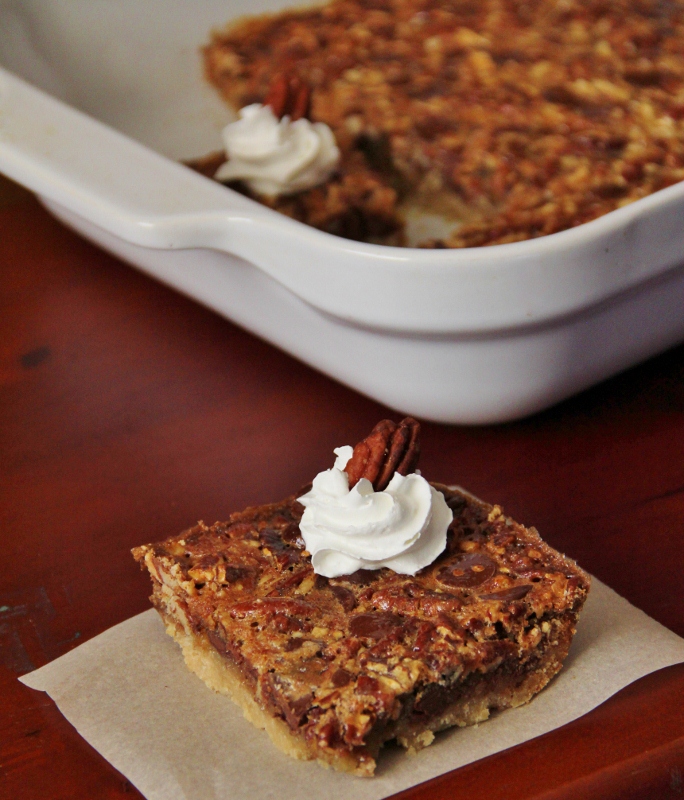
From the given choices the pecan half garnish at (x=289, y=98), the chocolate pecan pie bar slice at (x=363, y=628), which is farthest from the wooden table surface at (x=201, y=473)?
the pecan half garnish at (x=289, y=98)

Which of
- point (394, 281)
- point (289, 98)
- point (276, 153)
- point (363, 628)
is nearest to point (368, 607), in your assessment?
point (363, 628)

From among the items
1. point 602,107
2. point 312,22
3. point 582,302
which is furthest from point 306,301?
point 312,22

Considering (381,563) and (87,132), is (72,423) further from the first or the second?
(381,563)

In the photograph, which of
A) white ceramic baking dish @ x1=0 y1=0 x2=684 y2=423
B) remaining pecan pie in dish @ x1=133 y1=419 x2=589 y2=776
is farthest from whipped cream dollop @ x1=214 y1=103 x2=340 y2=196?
remaining pecan pie in dish @ x1=133 y1=419 x2=589 y2=776

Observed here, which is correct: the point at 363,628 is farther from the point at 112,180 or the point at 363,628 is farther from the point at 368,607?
the point at 112,180

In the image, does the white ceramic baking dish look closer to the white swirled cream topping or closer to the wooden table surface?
the wooden table surface
